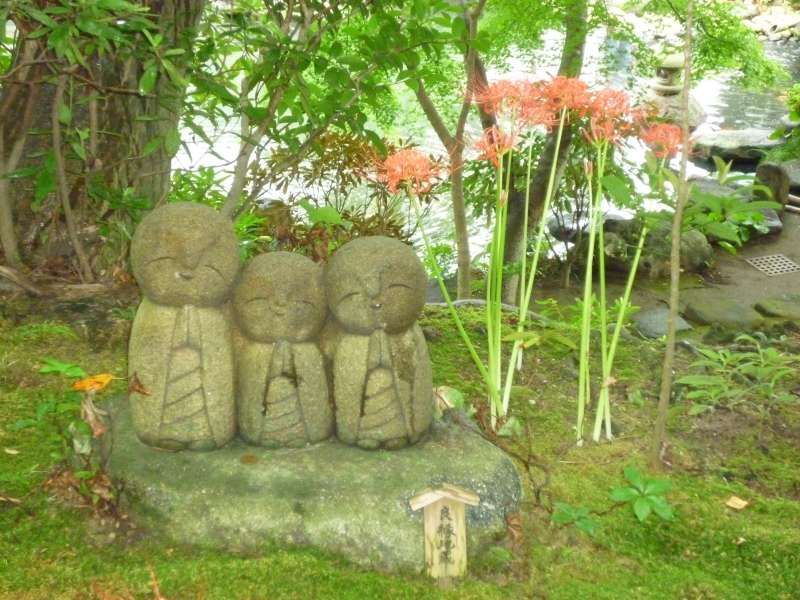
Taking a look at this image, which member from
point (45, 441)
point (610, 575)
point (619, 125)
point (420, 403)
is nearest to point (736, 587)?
point (610, 575)

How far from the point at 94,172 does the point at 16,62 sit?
0.62m

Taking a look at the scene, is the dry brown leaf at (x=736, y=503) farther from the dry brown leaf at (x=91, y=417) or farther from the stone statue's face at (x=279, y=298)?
the dry brown leaf at (x=91, y=417)

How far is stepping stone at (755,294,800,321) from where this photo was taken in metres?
6.23

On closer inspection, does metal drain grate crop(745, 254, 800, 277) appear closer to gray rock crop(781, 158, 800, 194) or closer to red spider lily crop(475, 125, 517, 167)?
gray rock crop(781, 158, 800, 194)

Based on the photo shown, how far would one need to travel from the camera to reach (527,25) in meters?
5.72

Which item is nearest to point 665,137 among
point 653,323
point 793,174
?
point 653,323

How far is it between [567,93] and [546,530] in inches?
61.0

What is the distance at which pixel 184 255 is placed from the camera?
2.38 metres

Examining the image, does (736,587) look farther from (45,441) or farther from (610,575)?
(45,441)

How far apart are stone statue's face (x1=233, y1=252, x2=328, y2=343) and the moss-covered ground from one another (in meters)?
0.67

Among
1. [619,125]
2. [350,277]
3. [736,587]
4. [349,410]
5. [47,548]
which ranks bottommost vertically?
[736,587]

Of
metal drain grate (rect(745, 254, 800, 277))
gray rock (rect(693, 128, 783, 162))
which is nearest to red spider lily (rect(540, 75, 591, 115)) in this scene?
metal drain grate (rect(745, 254, 800, 277))

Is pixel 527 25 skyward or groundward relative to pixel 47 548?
skyward

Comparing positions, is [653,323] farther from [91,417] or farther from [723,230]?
[91,417]
